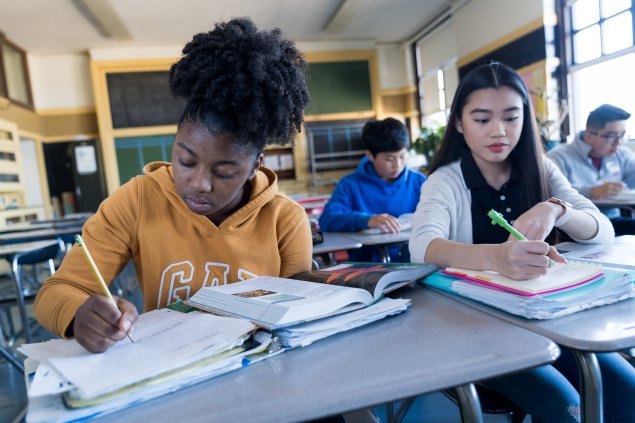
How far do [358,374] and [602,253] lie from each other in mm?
822

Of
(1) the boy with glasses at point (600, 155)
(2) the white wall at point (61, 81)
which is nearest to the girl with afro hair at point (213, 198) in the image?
(1) the boy with glasses at point (600, 155)

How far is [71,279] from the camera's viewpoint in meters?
0.91

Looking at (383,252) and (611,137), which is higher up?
(611,137)

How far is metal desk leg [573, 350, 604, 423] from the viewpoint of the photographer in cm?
63

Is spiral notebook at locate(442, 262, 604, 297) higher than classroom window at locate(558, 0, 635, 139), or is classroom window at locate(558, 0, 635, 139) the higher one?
classroom window at locate(558, 0, 635, 139)

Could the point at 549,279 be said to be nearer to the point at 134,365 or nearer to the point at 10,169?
the point at 134,365

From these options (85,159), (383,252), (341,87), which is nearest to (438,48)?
(341,87)

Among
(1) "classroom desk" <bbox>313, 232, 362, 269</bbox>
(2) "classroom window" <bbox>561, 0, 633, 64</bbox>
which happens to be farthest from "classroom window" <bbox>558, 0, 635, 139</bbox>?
(1) "classroom desk" <bbox>313, 232, 362, 269</bbox>

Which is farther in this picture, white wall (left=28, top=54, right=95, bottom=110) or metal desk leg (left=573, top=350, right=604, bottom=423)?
white wall (left=28, top=54, right=95, bottom=110)

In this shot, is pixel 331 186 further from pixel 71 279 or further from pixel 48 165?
pixel 71 279

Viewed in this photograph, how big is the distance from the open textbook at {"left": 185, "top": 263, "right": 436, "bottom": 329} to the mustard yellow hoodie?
15 cm

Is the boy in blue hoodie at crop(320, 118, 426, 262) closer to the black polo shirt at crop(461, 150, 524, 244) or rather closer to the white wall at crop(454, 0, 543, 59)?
the black polo shirt at crop(461, 150, 524, 244)

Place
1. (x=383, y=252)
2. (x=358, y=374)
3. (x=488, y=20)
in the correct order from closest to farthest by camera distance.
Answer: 1. (x=358, y=374)
2. (x=383, y=252)
3. (x=488, y=20)

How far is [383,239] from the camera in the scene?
2.05m
